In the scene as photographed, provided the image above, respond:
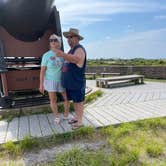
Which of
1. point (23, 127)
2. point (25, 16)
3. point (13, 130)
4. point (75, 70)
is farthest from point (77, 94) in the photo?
point (25, 16)

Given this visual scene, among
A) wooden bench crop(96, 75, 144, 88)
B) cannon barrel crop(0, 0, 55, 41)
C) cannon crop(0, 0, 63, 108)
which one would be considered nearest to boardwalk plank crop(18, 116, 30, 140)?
cannon crop(0, 0, 63, 108)

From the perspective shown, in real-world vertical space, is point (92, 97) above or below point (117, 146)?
above

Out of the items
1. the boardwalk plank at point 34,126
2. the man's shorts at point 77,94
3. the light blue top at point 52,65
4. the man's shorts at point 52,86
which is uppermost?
the light blue top at point 52,65

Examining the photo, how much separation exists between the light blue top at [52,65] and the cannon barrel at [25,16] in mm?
911

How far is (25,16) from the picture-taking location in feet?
15.3

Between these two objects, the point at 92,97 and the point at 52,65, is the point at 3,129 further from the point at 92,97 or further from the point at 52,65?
the point at 92,97

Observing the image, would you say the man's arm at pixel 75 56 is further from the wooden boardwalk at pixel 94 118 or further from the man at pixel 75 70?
the wooden boardwalk at pixel 94 118

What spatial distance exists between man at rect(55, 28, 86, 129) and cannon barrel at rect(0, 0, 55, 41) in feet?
3.15

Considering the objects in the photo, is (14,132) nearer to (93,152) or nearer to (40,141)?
(40,141)

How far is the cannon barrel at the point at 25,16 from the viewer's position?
450 centimetres

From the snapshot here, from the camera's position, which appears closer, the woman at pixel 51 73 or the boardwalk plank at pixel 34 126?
the boardwalk plank at pixel 34 126

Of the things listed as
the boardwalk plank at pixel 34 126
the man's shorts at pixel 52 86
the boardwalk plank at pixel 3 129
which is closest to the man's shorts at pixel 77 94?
the man's shorts at pixel 52 86

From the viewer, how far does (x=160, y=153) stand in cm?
320

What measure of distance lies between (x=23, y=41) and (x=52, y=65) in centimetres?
141
